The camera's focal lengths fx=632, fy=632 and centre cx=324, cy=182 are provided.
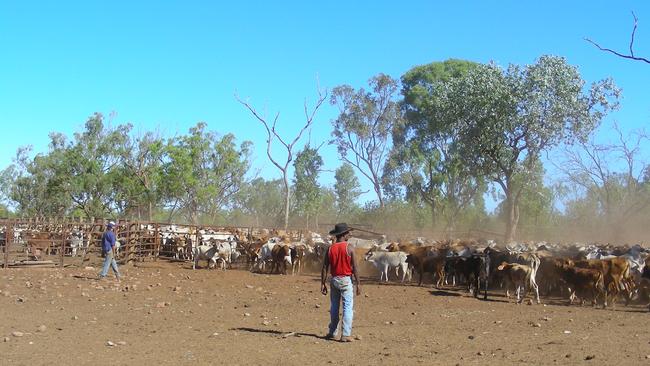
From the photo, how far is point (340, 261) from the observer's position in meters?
9.99

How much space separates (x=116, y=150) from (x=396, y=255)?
3822 cm

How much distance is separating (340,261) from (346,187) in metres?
72.9

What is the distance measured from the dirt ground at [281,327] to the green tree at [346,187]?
63.6 meters

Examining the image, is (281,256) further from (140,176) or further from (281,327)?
(140,176)

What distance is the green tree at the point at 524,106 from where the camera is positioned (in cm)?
3200

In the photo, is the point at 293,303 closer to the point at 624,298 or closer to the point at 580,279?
the point at 580,279

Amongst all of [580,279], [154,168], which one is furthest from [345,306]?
[154,168]

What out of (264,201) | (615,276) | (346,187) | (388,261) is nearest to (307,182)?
(346,187)

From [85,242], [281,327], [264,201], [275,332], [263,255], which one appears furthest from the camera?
[264,201]

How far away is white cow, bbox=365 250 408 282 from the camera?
21578mm

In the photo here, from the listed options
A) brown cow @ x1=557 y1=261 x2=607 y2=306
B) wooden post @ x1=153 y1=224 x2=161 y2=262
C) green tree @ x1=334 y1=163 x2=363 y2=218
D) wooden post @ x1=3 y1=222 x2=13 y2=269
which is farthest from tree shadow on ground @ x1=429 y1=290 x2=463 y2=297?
green tree @ x1=334 y1=163 x2=363 y2=218

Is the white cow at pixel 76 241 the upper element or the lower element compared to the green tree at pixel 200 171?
lower

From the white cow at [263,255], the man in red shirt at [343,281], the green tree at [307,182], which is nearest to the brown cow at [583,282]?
the man in red shirt at [343,281]

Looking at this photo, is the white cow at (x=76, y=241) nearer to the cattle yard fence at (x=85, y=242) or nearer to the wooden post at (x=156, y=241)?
the cattle yard fence at (x=85, y=242)
